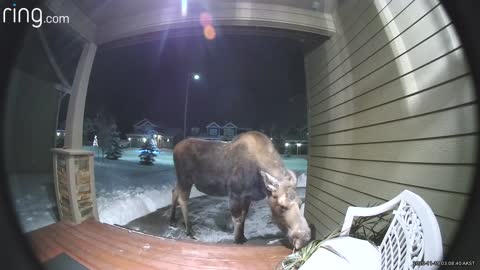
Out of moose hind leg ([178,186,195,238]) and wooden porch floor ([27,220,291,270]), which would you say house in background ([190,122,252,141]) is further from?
wooden porch floor ([27,220,291,270])

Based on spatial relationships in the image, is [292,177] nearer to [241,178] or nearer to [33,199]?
[241,178]

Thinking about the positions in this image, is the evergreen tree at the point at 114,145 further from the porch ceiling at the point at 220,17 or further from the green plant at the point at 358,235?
the green plant at the point at 358,235

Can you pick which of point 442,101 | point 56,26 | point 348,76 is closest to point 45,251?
point 56,26

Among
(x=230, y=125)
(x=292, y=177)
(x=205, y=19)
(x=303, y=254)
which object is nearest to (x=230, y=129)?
(x=230, y=125)

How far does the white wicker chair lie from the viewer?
25.6 inches

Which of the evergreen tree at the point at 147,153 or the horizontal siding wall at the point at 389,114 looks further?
the evergreen tree at the point at 147,153

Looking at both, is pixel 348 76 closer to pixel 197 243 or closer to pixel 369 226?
pixel 369 226

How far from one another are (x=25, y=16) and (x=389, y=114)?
1.28 metres

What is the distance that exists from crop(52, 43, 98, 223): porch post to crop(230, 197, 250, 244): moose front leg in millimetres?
Answer: 563

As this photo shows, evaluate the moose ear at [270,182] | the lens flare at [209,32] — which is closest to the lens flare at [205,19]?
the lens flare at [209,32]

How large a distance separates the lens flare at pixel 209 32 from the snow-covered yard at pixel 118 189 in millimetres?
501

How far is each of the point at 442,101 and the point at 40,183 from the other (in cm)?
142

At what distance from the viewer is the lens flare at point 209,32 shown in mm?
821

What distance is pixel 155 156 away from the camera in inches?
35.7
